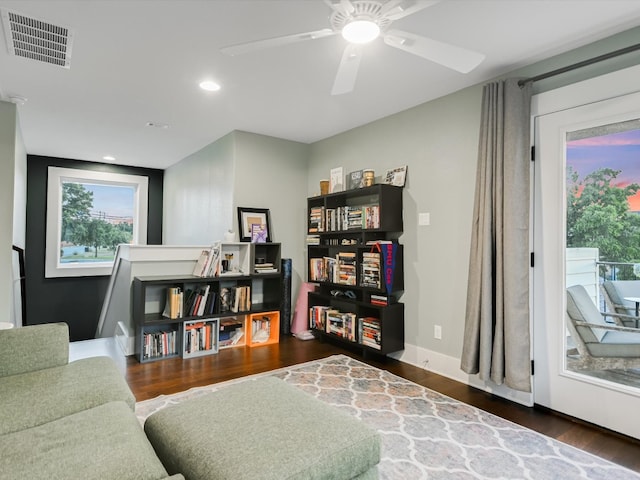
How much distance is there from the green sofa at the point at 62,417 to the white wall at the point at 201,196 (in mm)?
2504

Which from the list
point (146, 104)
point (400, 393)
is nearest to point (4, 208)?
point (146, 104)

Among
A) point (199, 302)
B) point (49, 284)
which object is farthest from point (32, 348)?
point (49, 284)

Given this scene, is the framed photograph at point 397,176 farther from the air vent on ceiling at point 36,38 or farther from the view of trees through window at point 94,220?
the view of trees through window at point 94,220

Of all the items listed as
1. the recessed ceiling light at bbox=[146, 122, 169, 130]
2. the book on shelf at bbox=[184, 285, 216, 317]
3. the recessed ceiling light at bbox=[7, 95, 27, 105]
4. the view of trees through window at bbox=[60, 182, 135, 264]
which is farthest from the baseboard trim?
the view of trees through window at bbox=[60, 182, 135, 264]

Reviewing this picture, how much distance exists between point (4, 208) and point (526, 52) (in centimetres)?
447

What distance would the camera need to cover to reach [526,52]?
2.55 meters

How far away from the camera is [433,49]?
1.85 metres

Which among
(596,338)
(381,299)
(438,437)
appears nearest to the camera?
(438,437)

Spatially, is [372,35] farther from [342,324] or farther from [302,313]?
[302,313]

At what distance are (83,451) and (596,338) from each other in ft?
9.42

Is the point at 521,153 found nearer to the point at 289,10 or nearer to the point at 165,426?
the point at 289,10

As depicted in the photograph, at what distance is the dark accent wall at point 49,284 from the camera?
568cm

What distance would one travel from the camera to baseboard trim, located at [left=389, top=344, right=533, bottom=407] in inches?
107

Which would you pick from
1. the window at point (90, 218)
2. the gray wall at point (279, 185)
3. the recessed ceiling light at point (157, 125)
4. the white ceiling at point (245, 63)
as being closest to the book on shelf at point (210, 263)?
the gray wall at point (279, 185)
